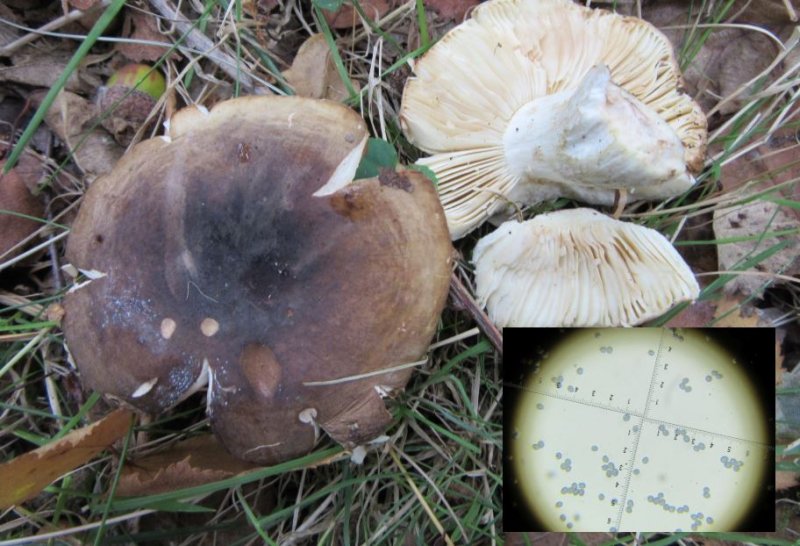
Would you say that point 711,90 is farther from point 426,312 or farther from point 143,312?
point 143,312

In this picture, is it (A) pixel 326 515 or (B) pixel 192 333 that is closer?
(B) pixel 192 333

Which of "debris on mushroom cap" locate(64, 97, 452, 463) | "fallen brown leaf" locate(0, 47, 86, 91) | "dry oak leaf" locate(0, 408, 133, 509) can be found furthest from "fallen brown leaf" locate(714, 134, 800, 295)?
"fallen brown leaf" locate(0, 47, 86, 91)

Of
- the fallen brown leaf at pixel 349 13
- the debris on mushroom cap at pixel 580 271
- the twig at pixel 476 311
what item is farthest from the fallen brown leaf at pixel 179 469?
the fallen brown leaf at pixel 349 13

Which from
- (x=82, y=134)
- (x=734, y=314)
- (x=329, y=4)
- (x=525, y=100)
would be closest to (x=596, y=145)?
(x=525, y=100)

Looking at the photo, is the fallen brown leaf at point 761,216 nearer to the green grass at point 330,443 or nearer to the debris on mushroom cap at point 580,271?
the green grass at point 330,443

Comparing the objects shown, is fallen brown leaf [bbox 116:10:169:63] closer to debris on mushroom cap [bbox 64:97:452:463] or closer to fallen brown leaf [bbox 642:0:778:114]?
debris on mushroom cap [bbox 64:97:452:463]

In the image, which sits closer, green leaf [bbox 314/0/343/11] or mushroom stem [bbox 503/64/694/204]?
mushroom stem [bbox 503/64/694/204]

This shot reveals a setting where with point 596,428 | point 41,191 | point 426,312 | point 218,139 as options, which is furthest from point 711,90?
point 41,191
